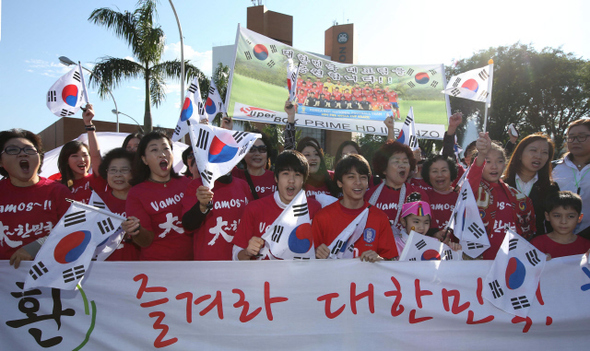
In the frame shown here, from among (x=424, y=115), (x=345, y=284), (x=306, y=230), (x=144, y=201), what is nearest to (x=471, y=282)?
(x=345, y=284)

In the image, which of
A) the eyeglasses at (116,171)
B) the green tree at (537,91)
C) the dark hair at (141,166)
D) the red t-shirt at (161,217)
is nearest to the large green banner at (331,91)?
the eyeglasses at (116,171)

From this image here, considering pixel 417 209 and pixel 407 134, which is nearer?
pixel 417 209

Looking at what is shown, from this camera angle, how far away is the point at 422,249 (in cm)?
295

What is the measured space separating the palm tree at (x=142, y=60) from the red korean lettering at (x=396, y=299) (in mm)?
14301

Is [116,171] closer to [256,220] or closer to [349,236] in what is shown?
[256,220]

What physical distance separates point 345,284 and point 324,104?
4.26 m

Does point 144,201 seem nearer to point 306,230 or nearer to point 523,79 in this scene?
point 306,230

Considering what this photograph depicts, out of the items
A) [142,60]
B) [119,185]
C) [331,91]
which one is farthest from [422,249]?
[142,60]

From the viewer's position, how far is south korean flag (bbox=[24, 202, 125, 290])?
2543 millimetres

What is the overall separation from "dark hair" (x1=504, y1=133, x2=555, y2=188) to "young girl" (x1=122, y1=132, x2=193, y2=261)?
3.11 m

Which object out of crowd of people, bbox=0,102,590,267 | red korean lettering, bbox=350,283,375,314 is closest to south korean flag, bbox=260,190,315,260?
crowd of people, bbox=0,102,590,267

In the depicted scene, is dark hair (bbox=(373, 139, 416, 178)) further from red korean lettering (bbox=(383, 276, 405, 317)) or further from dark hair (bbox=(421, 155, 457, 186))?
red korean lettering (bbox=(383, 276, 405, 317))

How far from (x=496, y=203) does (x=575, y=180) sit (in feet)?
2.93

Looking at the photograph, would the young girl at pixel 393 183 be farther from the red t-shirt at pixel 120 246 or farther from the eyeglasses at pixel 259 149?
the red t-shirt at pixel 120 246
